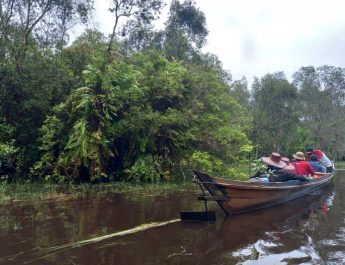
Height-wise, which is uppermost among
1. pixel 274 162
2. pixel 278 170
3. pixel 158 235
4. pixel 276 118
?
pixel 276 118

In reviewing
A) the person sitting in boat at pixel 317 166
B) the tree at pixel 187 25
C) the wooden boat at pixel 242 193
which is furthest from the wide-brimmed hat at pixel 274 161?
the tree at pixel 187 25

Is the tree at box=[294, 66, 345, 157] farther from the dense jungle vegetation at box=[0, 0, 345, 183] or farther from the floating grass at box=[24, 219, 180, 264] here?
the floating grass at box=[24, 219, 180, 264]

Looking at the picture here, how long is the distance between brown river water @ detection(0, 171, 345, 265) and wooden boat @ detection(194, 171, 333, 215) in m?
0.25

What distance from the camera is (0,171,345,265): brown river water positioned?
18.4ft

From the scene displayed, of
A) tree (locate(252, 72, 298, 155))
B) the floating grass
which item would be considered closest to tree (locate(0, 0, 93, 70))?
the floating grass

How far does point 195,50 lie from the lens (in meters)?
21.5

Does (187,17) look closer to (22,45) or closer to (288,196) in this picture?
(22,45)

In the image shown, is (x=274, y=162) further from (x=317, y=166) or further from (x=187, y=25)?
(x=187, y=25)

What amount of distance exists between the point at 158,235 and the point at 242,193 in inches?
102

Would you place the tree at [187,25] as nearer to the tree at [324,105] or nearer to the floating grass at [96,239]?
the floating grass at [96,239]

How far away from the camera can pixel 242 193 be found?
8523 millimetres

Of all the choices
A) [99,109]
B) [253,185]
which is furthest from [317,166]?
[99,109]

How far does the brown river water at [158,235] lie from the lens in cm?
559

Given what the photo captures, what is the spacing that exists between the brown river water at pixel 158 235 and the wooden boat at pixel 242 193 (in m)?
0.25
